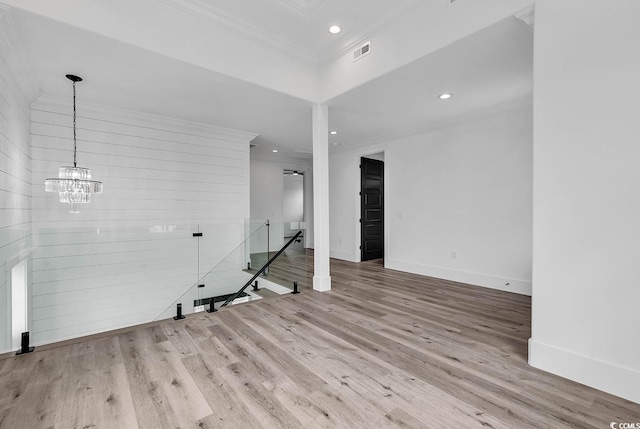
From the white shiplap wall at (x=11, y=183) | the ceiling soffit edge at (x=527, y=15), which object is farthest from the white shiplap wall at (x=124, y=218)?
the ceiling soffit edge at (x=527, y=15)

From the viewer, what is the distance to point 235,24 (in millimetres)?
2990

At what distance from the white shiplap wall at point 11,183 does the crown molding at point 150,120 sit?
325 millimetres

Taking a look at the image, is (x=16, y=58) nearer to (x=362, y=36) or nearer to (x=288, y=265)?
(x=362, y=36)

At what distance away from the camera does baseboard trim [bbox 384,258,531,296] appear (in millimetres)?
3924

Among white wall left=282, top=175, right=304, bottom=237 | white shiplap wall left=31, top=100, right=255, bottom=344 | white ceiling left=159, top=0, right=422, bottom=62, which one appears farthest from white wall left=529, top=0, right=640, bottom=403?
white wall left=282, top=175, right=304, bottom=237

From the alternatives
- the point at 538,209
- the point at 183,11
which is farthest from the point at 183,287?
the point at 538,209

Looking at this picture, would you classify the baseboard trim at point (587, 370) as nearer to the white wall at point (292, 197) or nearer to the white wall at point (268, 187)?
the white wall at point (268, 187)

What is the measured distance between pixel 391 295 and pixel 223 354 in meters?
2.36

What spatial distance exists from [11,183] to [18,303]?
4.19 ft

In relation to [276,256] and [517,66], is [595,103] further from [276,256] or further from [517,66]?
[276,256]

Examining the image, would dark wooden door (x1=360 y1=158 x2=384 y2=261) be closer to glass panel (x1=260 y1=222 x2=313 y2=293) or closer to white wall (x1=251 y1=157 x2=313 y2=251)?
Answer: white wall (x1=251 y1=157 x2=313 y2=251)

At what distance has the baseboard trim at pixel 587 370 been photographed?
1.66m

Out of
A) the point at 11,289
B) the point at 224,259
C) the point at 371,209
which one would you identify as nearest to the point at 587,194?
the point at 224,259

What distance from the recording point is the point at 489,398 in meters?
1.68
